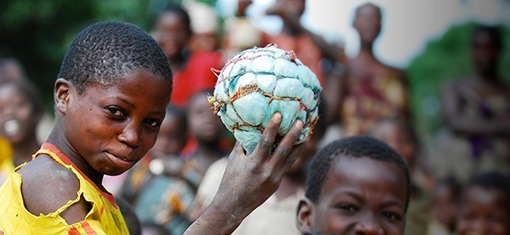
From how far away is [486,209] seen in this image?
601 cm

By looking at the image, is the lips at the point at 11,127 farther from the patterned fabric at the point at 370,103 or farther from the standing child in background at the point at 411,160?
the standing child in background at the point at 411,160

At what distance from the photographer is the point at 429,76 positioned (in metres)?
25.7

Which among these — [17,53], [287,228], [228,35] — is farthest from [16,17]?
[287,228]

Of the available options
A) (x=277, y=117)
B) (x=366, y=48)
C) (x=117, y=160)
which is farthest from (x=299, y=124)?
(x=366, y=48)

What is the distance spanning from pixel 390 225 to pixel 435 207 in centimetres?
403

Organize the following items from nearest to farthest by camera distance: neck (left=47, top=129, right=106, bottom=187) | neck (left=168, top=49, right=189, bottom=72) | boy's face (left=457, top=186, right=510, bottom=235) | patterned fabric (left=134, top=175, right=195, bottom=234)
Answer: neck (left=47, top=129, right=106, bottom=187)
boy's face (left=457, top=186, right=510, bottom=235)
patterned fabric (left=134, top=175, right=195, bottom=234)
neck (left=168, top=49, right=189, bottom=72)

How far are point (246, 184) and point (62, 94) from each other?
77cm

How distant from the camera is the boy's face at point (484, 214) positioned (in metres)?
5.91

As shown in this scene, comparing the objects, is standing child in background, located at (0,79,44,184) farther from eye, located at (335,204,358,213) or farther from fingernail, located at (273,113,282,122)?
fingernail, located at (273,113,282,122)

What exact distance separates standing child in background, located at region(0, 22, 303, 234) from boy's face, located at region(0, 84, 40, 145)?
4064 millimetres

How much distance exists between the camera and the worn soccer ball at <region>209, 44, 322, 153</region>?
9.75 ft

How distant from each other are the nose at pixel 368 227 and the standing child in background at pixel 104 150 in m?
1.05

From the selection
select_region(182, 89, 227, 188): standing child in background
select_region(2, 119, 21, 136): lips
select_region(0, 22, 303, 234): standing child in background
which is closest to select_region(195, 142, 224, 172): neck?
select_region(182, 89, 227, 188): standing child in background

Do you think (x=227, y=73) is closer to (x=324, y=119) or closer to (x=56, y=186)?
(x=56, y=186)
